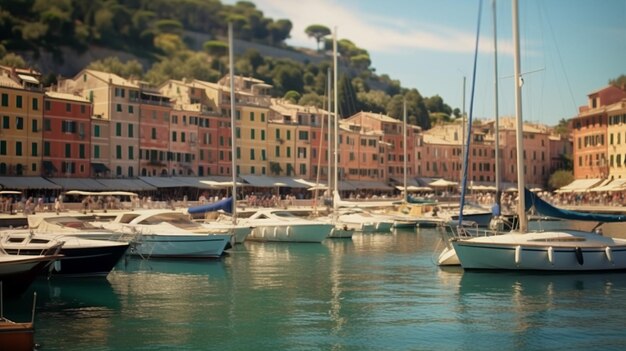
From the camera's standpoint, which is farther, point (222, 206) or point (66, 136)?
point (66, 136)

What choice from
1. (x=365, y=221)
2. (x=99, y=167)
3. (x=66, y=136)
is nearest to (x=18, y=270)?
(x=365, y=221)

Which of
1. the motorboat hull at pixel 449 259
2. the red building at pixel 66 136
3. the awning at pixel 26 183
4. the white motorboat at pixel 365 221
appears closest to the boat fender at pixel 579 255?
the motorboat hull at pixel 449 259

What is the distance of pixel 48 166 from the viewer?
62.4 metres

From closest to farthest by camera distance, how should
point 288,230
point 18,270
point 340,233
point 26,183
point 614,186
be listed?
point 18,270 → point 288,230 → point 340,233 → point 26,183 → point 614,186

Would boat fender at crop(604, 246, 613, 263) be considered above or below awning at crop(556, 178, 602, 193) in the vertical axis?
below

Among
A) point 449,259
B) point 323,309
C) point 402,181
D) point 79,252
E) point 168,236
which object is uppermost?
point 402,181

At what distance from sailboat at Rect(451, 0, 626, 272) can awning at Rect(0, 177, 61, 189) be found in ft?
127

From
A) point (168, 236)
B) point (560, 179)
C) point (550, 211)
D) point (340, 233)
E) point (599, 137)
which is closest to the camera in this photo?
point (550, 211)

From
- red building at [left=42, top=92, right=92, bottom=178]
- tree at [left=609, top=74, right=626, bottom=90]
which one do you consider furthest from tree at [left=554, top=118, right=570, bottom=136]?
red building at [left=42, top=92, right=92, bottom=178]

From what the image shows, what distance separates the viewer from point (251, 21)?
184 m

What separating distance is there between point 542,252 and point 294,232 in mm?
18018

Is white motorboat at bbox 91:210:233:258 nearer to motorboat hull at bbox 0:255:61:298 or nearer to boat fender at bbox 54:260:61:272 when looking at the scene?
boat fender at bbox 54:260:61:272

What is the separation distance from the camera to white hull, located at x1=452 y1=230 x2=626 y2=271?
2806 cm

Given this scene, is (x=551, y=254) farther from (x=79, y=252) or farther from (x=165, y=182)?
(x=165, y=182)
